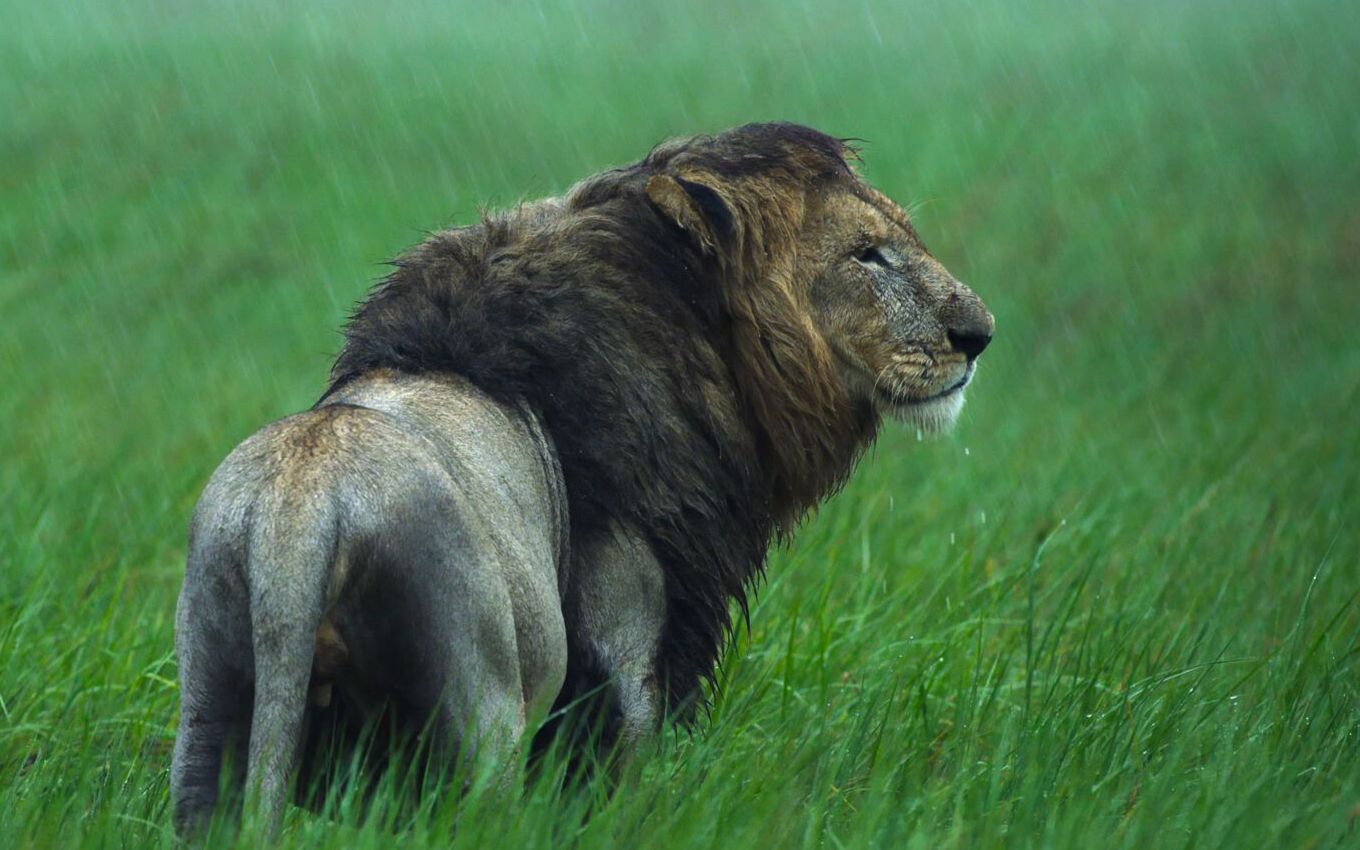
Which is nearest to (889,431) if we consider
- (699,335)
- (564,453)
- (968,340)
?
(968,340)

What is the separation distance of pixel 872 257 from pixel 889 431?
572 centimetres

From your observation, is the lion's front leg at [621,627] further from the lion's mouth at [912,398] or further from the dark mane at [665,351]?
the lion's mouth at [912,398]

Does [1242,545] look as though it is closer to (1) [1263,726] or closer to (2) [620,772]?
(1) [1263,726]

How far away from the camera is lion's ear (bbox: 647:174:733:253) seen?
152 inches

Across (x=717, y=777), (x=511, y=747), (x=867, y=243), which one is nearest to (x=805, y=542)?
(x=867, y=243)

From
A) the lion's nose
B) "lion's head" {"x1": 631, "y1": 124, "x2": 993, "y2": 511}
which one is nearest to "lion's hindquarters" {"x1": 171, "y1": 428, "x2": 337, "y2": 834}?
"lion's head" {"x1": 631, "y1": 124, "x2": 993, "y2": 511}

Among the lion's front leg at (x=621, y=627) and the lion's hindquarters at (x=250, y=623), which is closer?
the lion's hindquarters at (x=250, y=623)

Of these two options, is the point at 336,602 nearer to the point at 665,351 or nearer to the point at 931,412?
the point at 665,351

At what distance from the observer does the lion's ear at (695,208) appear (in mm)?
3867

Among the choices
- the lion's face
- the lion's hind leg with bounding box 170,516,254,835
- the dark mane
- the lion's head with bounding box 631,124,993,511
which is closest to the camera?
the lion's hind leg with bounding box 170,516,254,835

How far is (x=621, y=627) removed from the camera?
11.6ft

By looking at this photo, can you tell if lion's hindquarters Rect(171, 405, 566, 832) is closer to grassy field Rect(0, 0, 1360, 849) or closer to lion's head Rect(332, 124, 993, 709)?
grassy field Rect(0, 0, 1360, 849)

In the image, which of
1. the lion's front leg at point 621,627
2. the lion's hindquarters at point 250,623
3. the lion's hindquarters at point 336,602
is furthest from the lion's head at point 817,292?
the lion's hindquarters at point 250,623

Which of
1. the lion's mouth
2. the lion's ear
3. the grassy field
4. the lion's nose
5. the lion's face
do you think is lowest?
the grassy field
